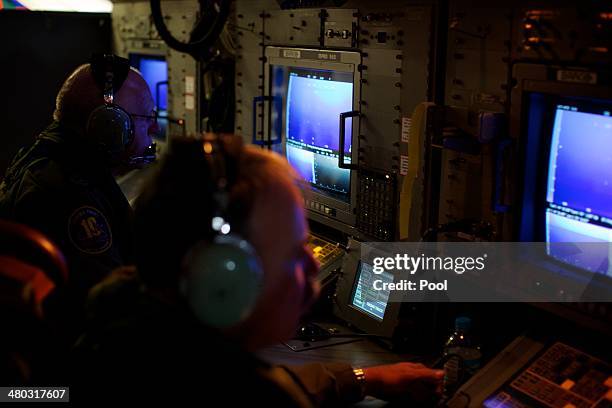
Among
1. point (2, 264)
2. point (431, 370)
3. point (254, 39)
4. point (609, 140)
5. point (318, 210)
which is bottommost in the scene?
point (431, 370)

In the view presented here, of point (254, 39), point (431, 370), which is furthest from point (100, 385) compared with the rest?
point (254, 39)

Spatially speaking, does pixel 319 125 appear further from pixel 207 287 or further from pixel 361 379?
pixel 207 287

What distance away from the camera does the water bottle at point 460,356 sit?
2312 mm

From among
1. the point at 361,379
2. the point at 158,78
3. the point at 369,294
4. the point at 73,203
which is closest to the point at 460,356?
the point at 361,379

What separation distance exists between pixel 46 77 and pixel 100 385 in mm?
4422

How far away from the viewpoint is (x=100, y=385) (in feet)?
4.41

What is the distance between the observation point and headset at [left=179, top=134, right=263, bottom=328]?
4.04ft

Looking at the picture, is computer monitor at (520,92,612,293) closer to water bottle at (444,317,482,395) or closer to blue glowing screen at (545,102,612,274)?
blue glowing screen at (545,102,612,274)

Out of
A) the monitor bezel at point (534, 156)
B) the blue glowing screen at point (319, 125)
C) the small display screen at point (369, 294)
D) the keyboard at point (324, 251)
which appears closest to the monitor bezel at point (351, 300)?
the small display screen at point (369, 294)

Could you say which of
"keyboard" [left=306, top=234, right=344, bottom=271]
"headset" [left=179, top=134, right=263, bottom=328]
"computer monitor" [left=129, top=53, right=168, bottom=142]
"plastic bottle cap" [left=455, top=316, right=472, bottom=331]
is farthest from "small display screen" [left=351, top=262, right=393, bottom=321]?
"computer monitor" [left=129, top=53, right=168, bottom=142]

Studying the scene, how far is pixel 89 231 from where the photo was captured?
253cm

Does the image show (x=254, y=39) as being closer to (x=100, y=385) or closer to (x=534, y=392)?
(x=534, y=392)

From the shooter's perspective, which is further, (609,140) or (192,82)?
(192,82)

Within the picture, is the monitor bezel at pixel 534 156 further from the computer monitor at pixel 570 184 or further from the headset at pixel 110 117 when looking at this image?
the headset at pixel 110 117
